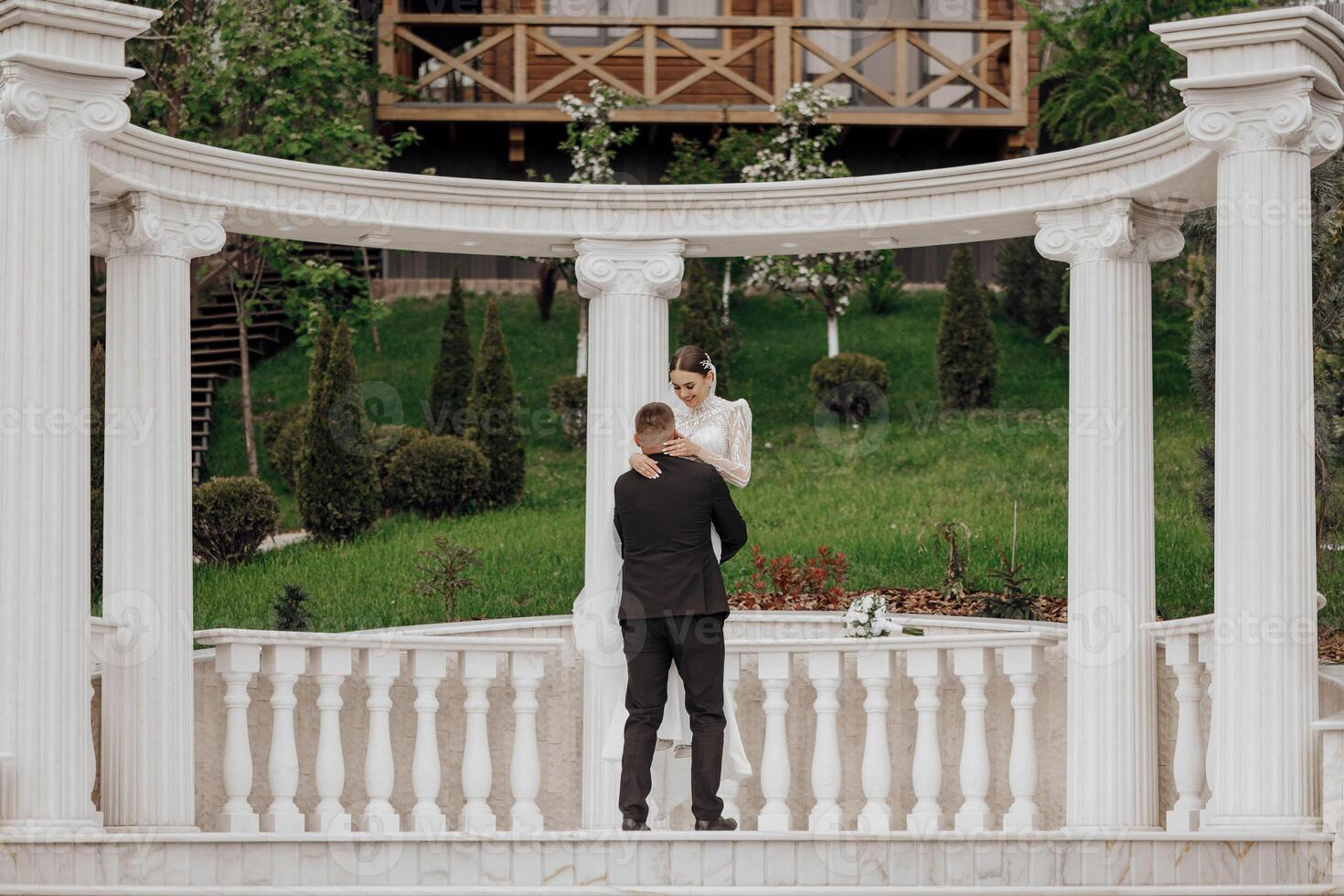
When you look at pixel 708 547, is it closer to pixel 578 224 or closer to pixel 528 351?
pixel 578 224

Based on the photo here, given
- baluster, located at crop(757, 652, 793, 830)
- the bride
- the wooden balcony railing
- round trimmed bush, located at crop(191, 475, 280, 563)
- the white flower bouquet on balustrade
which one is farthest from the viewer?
the wooden balcony railing

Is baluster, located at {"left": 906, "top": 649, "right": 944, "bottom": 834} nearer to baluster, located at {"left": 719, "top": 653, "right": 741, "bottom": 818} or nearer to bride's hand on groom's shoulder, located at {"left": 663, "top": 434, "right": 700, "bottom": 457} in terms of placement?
baluster, located at {"left": 719, "top": 653, "right": 741, "bottom": 818}

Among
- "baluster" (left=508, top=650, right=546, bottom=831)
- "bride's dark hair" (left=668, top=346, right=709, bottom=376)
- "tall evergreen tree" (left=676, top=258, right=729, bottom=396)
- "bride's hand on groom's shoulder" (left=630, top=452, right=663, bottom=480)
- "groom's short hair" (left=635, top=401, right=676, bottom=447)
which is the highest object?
"tall evergreen tree" (left=676, top=258, right=729, bottom=396)

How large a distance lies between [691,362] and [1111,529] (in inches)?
99.0

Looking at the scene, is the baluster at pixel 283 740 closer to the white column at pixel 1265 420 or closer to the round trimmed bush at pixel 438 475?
the white column at pixel 1265 420

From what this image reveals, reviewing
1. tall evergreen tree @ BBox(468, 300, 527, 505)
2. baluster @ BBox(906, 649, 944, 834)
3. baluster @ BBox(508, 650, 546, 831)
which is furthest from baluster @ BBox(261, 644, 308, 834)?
tall evergreen tree @ BBox(468, 300, 527, 505)

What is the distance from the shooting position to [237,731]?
31.3 ft

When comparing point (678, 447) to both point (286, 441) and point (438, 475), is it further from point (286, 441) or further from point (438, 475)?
point (286, 441)

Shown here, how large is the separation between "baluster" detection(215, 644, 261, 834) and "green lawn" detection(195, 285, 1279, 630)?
9148 mm

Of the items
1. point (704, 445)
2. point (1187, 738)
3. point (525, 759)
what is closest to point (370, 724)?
point (525, 759)

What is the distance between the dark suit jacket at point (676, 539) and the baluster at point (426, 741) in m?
1.95

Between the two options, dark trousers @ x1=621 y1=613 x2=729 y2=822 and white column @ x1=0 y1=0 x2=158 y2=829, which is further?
dark trousers @ x1=621 y1=613 x2=729 y2=822

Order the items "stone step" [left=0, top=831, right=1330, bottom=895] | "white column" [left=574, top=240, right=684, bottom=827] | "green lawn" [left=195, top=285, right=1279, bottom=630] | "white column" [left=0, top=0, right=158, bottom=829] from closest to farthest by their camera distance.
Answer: "stone step" [left=0, top=831, right=1330, bottom=895]
"white column" [left=0, top=0, right=158, bottom=829]
"white column" [left=574, top=240, right=684, bottom=827]
"green lawn" [left=195, top=285, right=1279, bottom=630]

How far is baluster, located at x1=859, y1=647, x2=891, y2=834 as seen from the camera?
9414 millimetres
